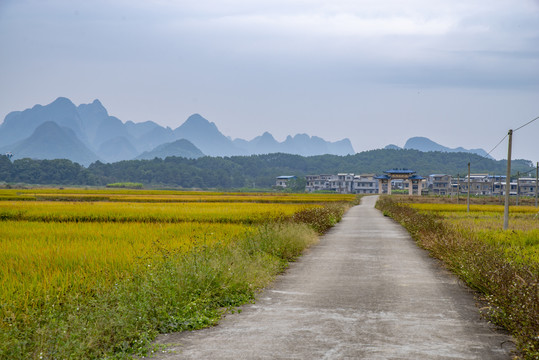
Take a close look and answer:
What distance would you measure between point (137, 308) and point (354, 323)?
3126 mm

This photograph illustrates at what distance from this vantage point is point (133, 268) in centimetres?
974

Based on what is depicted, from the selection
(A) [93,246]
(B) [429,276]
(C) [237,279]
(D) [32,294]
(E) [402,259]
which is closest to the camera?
(D) [32,294]

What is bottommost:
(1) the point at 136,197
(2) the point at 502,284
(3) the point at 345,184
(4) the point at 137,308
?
(3) the point at 345,184

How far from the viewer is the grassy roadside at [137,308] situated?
5797 millimetres

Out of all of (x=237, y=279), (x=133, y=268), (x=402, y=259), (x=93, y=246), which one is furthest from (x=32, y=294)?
(x=402, y=259)

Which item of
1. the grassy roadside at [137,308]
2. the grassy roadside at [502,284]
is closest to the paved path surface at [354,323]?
the grassy roadside at [502,284]

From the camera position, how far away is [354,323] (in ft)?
24.1

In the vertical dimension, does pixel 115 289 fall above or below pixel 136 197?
above

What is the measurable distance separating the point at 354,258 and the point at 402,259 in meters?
1.38

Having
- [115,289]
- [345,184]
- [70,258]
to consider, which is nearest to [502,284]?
[115,289]

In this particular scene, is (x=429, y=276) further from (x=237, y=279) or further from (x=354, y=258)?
(x=237, y=279)

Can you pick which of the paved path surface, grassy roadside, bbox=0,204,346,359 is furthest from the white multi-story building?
grassy roadside, bbox=0,204,346,359

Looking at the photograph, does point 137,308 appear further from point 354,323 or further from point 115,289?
point 354,323

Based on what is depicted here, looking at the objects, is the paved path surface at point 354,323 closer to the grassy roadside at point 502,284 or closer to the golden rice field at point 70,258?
the grassy roadside at point 502,284
